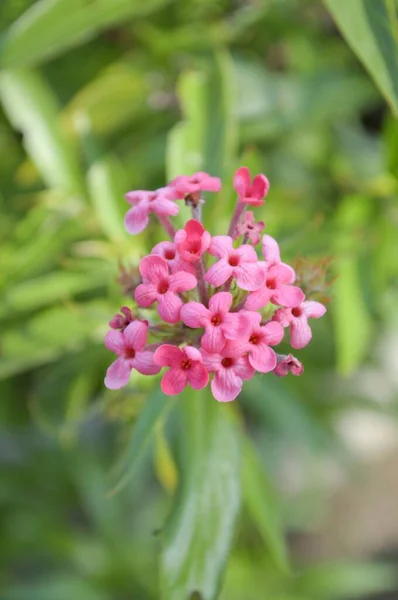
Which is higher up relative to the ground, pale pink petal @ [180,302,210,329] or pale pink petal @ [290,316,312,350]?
pale pink petal @ [180,302,210,329]

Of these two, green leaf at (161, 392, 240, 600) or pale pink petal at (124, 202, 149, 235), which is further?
green leaf at (161, 392, 240, 600)

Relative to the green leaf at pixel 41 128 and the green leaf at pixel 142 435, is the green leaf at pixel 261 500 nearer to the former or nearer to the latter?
the green leaf at pixel 142 435

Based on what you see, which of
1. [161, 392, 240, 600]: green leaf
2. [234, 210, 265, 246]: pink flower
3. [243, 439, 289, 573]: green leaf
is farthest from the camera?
[243, 439, 289, 573]: green leaf

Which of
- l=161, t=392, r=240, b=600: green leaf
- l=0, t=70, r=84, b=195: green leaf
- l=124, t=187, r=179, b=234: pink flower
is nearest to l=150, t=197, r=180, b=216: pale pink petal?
l=124, t=187, r=179, b=234: pink flower

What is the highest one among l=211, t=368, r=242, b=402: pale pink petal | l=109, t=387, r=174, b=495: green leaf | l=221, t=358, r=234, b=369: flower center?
l=221, t=358, r=234, b=369: flower center

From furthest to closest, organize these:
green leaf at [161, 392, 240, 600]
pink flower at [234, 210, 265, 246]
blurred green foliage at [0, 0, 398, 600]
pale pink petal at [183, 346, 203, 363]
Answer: blurred green foliage at [0, 0, 398, 600] < green leaf at [161, 392, 240, 600] < pink flower at [234, 210, 265, 246] < pale pink petal at [183, 346, 203, 363]

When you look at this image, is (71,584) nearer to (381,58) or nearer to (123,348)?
(123,348)

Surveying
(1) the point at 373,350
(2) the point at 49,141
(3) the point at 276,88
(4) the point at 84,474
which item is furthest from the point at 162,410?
(1) the point at 373,350

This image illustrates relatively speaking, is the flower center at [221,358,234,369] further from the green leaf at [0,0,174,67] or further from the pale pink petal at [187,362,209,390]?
the green leaf at [0,0,174,67]
